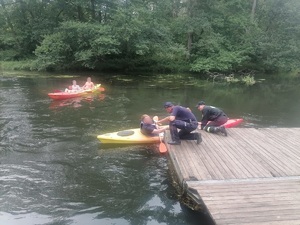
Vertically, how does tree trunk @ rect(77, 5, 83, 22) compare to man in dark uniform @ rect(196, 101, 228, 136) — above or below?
above

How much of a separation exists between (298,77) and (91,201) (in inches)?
1032

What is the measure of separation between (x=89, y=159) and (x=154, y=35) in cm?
1855

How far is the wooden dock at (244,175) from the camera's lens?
4398mm

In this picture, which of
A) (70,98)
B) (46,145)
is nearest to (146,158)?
(46,145)

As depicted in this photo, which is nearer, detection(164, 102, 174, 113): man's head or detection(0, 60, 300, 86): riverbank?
detection(164, 102, 174, 113): man's head

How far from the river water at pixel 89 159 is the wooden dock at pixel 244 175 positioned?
2.32ft

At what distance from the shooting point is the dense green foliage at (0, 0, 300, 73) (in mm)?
23766

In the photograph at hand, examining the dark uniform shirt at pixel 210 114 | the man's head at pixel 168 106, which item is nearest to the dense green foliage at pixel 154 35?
the dark uniform shirt at pixel 210 114

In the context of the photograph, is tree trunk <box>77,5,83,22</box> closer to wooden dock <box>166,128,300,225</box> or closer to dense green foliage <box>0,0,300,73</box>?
dense green foliage <box>0,0,300,73</box>

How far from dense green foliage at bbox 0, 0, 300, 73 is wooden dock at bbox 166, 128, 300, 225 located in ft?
55.1

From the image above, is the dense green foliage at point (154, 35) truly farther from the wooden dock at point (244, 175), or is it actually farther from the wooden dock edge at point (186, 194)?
the wooden dock edge at point (186, 194)

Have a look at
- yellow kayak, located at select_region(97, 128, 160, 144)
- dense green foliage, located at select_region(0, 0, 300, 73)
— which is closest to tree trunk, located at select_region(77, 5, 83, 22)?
dense green foliage, located at select_region(0, 0, 300, 73)

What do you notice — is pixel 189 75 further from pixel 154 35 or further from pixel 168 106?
pixel 168 106

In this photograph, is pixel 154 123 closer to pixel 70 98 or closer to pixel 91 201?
pixel 91 201
